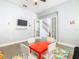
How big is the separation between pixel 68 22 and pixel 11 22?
3.50m

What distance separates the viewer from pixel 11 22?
4.98 metres

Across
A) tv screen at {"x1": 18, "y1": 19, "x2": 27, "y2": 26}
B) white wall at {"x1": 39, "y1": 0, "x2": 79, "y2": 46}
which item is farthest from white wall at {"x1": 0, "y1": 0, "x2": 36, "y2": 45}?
white wall at {"x1": 39, "y1": 0, "x2": 79, "y2": 46}

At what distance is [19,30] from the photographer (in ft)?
18.2

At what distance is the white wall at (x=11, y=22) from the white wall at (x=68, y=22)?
7.82ft

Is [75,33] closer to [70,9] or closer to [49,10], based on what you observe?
[70,9]

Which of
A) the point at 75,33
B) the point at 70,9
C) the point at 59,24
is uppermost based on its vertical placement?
the point at 70,9

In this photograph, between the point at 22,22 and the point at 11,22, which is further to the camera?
the point at 22,22

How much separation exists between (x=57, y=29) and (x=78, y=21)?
1494mm

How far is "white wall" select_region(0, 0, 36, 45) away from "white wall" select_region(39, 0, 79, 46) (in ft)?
7.82

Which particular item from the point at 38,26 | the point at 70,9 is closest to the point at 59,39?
the point at 70,9

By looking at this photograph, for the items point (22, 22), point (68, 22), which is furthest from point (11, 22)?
point (68, 22)

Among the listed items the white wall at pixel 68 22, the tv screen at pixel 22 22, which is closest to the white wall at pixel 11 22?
the tv screen at pixel 22 22

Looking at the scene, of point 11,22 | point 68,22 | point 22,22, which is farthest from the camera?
point 22,22

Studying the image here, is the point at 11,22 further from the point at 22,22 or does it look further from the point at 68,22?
the point at 68,22
